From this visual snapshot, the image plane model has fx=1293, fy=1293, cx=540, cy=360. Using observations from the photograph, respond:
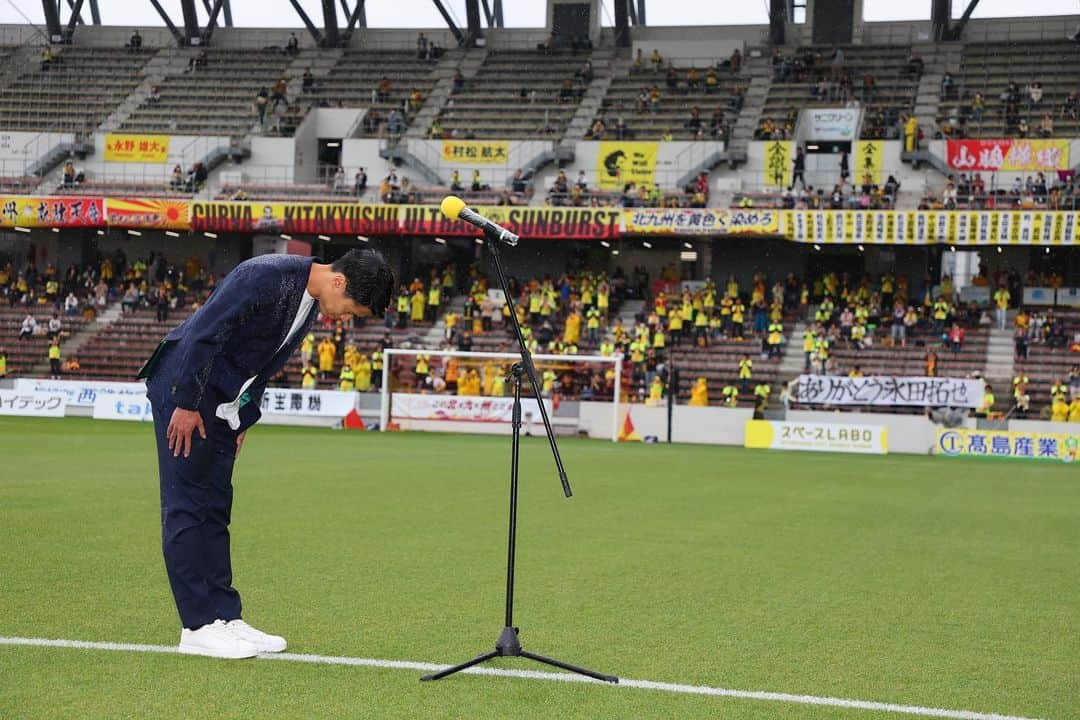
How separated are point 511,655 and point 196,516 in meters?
1.52

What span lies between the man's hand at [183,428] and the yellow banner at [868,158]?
4002 centimetres

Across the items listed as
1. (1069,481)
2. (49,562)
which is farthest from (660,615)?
(1069,481)

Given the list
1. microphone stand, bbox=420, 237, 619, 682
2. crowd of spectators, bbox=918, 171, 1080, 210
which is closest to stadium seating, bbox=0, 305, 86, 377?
crowd of spectators, bbox=918, 171, 1080, 210

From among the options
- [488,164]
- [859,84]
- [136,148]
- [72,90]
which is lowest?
[488,164]

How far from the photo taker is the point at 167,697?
5.05 m

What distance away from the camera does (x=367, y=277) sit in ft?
18.5

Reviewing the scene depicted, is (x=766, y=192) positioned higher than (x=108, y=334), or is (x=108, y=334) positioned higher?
(x=766, y=192)

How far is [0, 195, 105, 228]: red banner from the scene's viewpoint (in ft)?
140

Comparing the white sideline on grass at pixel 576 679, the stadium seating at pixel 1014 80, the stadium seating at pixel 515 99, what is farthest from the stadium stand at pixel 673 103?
the white sideline on grass at pixel 576 679

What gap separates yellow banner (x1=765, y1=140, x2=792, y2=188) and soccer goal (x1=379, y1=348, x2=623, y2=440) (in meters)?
12.3

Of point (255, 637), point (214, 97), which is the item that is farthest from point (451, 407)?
point (255, 637)

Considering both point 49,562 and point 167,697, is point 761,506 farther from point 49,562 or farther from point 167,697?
point 167,697

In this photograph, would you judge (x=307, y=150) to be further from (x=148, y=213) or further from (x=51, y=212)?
(x=51, y=212)

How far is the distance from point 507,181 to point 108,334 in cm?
1455
